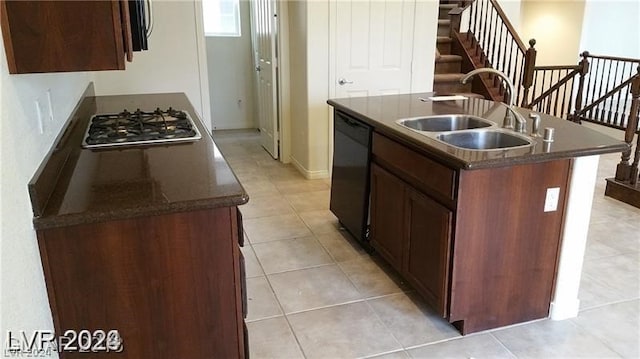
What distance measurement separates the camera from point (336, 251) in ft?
10.8

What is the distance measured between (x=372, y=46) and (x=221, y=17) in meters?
2.53

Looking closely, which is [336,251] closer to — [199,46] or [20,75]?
[20,75]

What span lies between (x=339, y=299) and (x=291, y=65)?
2917mm

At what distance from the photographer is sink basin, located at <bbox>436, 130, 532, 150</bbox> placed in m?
2.46

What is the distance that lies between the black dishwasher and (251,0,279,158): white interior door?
1955 millimetres

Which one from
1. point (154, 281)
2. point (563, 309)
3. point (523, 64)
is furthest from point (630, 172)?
point (154, 281)

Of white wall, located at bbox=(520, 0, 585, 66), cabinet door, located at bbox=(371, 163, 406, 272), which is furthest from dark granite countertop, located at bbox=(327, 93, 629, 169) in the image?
white wall, located at bbox=(520, 0, 585, 66)

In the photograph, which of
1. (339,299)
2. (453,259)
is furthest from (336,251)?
(453,259)

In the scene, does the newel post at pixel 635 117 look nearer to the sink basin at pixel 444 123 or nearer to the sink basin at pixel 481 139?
the sink basin at pixel 444 123

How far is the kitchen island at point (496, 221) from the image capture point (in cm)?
220

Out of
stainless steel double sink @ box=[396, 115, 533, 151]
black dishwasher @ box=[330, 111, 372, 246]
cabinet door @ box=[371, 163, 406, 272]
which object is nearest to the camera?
stainless steel double sink @ box=[396, 115, 533, 151]

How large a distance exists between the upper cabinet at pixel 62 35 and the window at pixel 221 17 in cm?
510

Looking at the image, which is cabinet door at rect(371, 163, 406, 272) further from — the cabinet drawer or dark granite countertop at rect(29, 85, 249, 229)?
dark granite countertop at rect(29, 85, 249, 229)

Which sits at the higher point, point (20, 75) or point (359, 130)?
point (20, 75)
